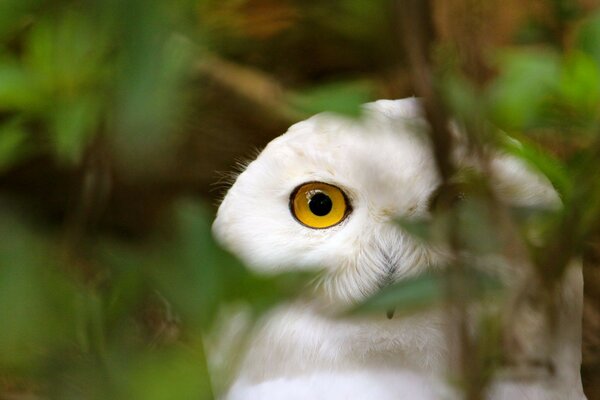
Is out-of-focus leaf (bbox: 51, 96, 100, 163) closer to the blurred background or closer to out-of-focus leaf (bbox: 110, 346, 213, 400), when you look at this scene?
the blurred background

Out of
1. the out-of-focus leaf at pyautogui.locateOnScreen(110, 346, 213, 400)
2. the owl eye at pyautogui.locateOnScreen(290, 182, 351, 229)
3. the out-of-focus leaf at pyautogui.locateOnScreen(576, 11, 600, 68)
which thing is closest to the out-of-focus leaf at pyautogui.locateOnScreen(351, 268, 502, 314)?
the out-of-focus leaf at pyautogui.locateOnScreen(110, 346, 213, 400)

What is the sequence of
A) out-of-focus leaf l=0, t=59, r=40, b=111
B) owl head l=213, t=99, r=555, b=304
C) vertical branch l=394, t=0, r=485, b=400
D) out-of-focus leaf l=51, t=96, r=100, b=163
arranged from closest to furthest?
vertical branch l=394, t=0, r=485, b=400 < out-of-focus leaf l=51, t=96, r=100, b=163 < out-of-focus leaf l=0, t=59, r=40, b=111 < owl head l=213, t=99, r=555, b=304

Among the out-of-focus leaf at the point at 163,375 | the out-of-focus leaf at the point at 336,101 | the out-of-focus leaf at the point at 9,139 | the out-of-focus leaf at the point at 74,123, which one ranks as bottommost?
the out-of-focus leaf at the point at 163,375

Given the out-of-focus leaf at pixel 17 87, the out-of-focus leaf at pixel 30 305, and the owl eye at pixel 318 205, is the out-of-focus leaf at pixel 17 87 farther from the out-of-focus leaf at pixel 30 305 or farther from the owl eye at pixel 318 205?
the owl eye at pixel 318 205

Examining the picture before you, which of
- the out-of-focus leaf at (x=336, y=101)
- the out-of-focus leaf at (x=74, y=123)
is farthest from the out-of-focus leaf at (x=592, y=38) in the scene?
the out-of-focus leaf at (x=74, y=123)

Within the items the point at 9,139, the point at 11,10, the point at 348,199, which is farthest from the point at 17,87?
the point at 348,199

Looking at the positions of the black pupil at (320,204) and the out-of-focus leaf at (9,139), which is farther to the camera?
the black pupil at (320,204)

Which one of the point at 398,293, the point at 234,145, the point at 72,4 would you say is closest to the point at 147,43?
the point at 72,4

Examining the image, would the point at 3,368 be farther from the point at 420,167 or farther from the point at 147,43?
the point at 420,167
